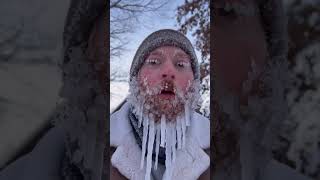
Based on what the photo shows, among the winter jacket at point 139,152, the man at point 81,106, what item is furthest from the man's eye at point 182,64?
the man at point 81,106

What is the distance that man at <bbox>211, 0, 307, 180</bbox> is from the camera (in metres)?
5.36

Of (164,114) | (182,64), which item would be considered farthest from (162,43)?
(164,114)

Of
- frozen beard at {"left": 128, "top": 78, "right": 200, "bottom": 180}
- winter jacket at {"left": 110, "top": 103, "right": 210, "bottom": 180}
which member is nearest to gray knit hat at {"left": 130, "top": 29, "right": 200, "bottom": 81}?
frozen beard at {"left": 128, "top": 78, "right": 200, "bottom": 180}

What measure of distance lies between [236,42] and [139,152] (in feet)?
3.00

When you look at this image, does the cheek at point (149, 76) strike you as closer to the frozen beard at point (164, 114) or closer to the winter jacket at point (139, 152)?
the frozen beard at point (164, 114)

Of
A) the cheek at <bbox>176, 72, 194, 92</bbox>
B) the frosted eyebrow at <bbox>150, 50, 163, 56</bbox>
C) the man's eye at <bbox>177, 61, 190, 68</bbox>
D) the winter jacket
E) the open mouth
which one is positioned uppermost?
the frosted eyebrow at <bbox>150, 50, 163, 56</bbox>

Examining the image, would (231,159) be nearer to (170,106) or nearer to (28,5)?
(170,106)

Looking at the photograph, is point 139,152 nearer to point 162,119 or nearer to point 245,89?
point 162,119

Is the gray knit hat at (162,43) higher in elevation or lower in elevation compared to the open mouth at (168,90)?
higher

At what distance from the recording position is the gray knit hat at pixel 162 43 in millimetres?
5336

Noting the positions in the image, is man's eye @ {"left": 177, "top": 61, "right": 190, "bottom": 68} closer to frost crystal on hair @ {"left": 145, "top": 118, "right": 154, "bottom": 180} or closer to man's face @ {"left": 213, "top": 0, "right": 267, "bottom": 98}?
man's face @ {"left": 213, "top": 0, "right": 267, "bottom": 98}

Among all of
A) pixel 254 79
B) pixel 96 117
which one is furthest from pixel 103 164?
pixel 254 79

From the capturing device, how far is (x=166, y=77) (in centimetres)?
532

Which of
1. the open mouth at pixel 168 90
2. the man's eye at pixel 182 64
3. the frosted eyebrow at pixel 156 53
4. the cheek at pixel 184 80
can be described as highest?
the frosted eyebrow at pixel 156 53
